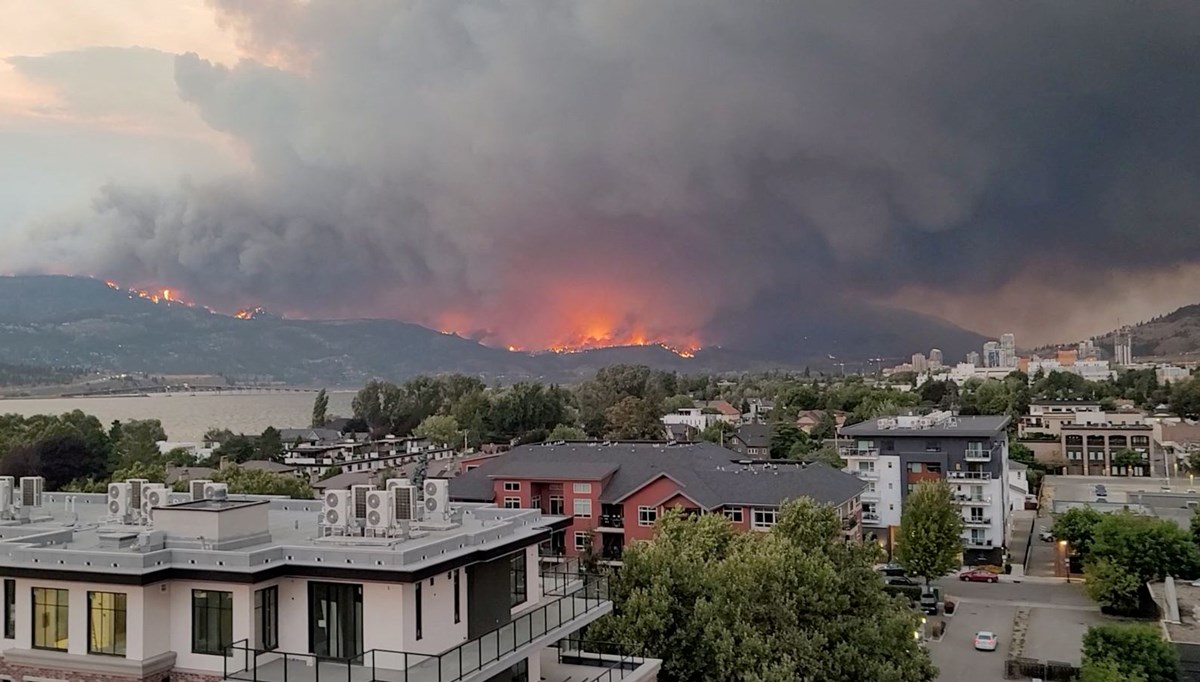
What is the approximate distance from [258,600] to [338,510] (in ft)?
7.07

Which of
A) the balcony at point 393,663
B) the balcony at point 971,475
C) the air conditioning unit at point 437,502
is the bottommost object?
the balcony at point 971,475

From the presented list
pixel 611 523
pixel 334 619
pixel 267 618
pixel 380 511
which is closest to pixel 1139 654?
pixel 380 511

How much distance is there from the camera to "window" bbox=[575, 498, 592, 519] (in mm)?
52094

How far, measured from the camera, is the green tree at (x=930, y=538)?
159ft

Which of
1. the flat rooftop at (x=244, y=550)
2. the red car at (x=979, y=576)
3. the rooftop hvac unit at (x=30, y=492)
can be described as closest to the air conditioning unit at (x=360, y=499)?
the flat rooftop at (x=244, y=550)

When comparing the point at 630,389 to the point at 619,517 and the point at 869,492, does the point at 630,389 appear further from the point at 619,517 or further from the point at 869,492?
the point at 619,517

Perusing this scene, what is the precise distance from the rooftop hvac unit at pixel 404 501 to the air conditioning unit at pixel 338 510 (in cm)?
91

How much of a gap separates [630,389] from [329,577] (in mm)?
117986

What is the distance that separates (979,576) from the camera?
5444cm

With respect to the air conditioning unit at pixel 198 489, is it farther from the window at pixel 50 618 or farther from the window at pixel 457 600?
the window at pixel 457 600

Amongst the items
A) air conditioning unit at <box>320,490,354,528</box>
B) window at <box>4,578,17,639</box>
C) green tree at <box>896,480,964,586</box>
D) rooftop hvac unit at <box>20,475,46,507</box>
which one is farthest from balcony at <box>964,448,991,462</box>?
window at <box>4,578,17,639</box>

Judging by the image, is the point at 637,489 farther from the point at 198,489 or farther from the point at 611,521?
the point at 198,489

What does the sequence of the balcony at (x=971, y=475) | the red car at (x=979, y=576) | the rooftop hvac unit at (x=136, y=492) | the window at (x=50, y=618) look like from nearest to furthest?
1. the window at (x=50, y=618)
2. the rooftop hvac unit at (x=136, y=492)
3. the red car at (x=979, y=576)
4. the balcony at (x=971, y=475)

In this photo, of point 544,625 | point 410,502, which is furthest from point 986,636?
point 410,502
